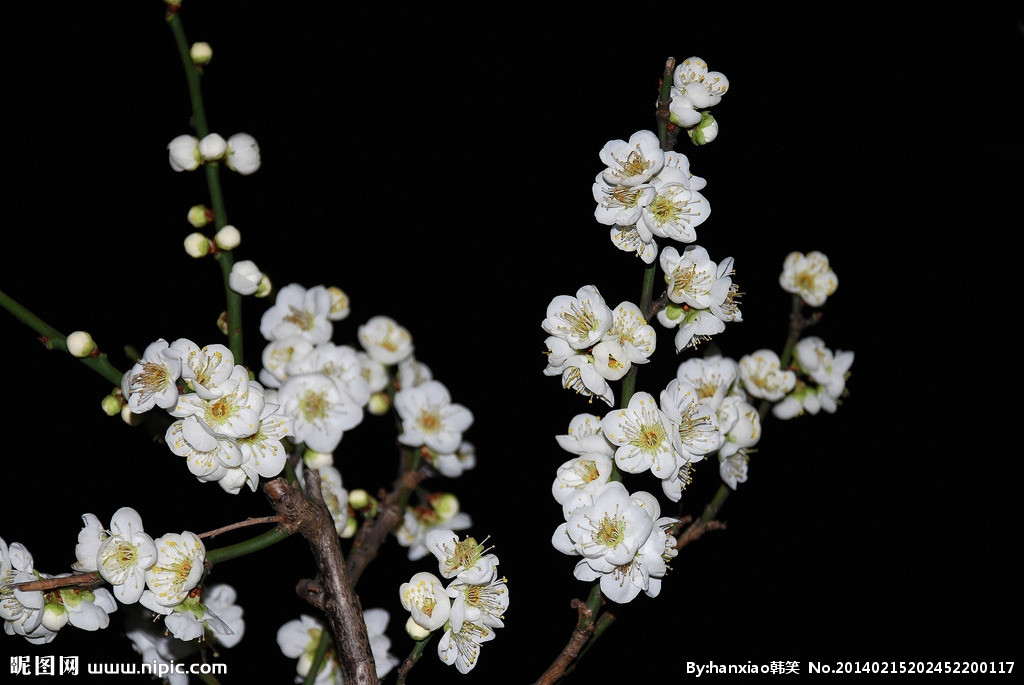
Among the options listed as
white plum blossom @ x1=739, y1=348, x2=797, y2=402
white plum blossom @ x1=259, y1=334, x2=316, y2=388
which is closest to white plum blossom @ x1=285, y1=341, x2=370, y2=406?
white plum blossom @ x1=259, y1=334, x2=316, y2=388

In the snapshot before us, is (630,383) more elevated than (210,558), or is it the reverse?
(630,383)

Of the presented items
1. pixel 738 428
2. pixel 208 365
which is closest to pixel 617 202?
pixel 738 428

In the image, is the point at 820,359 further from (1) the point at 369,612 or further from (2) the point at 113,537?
(2) the point at 113,537

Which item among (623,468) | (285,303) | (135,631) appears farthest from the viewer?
(285,303)

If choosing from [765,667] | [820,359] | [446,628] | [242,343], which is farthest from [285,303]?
[765,667]

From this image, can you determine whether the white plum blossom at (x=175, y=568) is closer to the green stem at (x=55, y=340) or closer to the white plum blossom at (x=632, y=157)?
the green stem at (x=55, y=340)

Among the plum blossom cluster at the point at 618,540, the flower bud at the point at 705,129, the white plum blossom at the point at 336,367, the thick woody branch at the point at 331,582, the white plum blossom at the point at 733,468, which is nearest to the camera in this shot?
the plum blossom cluster at the point at 618,540

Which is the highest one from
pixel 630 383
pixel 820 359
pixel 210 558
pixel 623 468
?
pixel 820 359

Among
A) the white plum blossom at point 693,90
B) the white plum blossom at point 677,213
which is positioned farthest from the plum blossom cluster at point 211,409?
the white plum blossom at point 693,90
